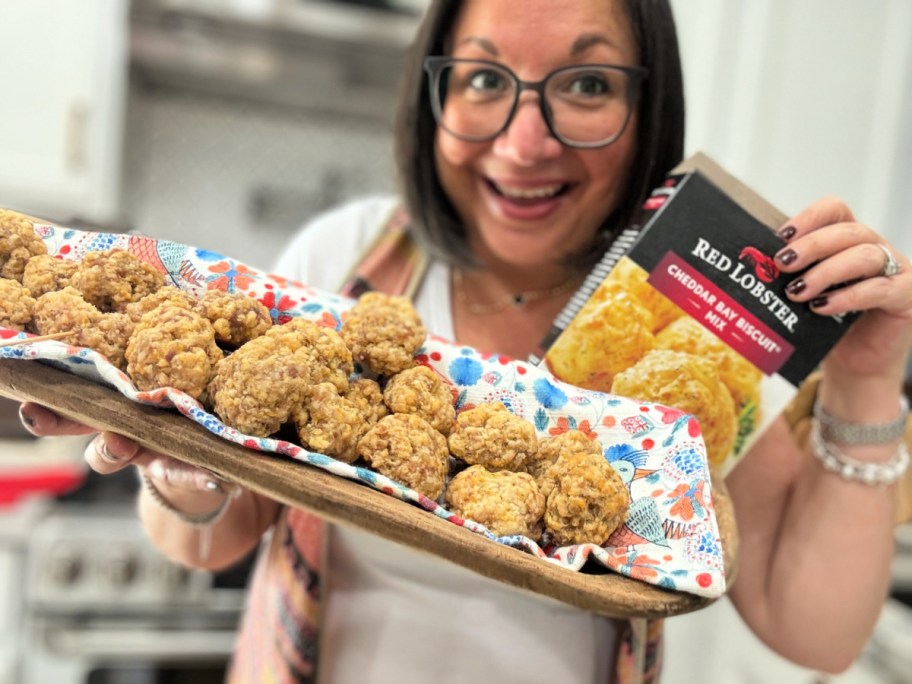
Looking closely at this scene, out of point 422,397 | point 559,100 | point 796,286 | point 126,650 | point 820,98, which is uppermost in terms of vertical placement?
point 820,98

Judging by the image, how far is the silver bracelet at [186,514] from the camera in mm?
767

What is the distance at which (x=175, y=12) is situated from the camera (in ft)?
6.28

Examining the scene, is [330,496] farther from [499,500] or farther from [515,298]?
[515,298]

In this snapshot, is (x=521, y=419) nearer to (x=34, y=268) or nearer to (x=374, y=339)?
(x=374, y=339)

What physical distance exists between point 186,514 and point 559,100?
0.62 meters

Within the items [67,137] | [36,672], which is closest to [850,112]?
[67,137]

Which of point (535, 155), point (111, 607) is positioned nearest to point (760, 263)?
point (535, 155)

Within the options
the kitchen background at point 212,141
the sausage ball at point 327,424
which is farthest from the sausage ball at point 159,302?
the kitchen background at point 212,141

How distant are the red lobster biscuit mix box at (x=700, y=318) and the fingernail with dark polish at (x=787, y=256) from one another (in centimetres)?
1

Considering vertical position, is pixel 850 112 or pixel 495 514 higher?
pixel 850 112

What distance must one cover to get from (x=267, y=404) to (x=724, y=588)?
38cm

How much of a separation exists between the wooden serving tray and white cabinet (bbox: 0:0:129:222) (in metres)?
1.59

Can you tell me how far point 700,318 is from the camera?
2.21 feet

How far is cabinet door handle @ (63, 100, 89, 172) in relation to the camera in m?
1.92
